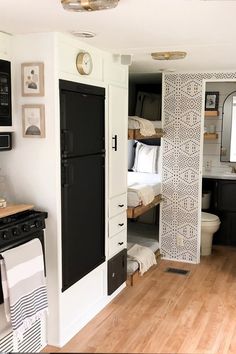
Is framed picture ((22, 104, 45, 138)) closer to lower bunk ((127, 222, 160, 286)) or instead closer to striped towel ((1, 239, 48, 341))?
striped towel ((1, 239, 48, 341))

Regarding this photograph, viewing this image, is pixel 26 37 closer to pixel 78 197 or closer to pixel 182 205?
pixel 78 197

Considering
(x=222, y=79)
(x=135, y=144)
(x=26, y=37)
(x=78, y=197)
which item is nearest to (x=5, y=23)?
(x=26, y=37)

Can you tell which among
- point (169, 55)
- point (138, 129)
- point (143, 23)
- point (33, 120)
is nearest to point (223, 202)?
point (138, 129)

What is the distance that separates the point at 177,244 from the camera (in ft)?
16.0

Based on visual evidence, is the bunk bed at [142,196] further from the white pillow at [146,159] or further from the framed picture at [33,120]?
the framed picture at [33,120]

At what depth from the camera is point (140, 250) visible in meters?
4.53

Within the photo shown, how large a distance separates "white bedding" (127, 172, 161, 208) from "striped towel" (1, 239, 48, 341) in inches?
64.2

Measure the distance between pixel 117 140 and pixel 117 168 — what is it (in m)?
0.25

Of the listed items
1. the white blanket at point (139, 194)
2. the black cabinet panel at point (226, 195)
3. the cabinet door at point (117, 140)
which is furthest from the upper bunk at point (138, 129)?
the black cabinet panel at point (226, 195)

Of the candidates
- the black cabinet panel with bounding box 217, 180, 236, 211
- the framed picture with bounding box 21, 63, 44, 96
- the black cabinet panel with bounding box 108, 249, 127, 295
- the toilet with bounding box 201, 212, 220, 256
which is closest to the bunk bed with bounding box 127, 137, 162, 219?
the black cabinet panel with bounding box 108, 249, 127, 295

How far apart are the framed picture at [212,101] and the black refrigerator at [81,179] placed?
104 inches

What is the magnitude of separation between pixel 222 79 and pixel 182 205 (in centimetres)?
147

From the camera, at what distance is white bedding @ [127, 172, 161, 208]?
165 inches

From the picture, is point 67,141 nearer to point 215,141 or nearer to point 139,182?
point 139,182
